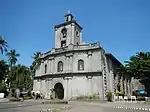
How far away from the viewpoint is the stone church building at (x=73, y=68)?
3170 cm

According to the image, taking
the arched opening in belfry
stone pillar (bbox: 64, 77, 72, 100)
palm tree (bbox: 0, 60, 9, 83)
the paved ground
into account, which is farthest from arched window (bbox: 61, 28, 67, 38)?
the paved ground

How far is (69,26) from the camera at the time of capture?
38125mm

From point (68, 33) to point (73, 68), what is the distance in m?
8.30

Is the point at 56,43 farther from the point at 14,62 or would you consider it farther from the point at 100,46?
the point at 14,62

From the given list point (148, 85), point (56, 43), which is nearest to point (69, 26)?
point (56, 43)

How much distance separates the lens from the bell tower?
37.4m

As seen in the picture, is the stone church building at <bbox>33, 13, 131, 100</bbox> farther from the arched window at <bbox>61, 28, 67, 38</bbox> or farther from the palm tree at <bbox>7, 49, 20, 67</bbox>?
the palm tree at <bbox>7, 49, 20, 67</bbox>

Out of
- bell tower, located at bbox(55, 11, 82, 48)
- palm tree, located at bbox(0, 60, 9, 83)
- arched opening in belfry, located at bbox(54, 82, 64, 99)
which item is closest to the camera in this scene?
arched opening in belfry, located at bbox(54, 82, 64, 99)

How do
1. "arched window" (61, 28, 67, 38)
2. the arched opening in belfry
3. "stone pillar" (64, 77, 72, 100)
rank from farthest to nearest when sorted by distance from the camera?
"arched window" (61, 28, 67, 38) → the arched opening in belfry → "stone pillar" (64, 77, 72, 100)

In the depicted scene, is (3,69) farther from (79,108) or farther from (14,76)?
(79,108)

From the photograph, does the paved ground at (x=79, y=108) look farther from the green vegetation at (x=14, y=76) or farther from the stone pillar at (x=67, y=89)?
the green vegetation at (x=14, y=76)

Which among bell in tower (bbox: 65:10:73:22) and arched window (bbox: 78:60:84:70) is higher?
bell in tower (bbox: 65:10:73:22)

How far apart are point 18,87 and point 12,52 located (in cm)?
1367

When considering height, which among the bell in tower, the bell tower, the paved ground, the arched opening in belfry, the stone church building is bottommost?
the paved ground
